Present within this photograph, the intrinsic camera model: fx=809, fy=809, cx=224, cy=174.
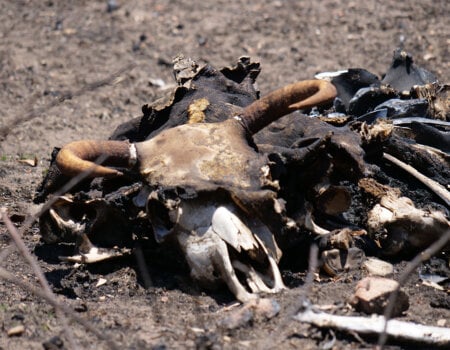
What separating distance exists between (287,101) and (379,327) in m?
1.33

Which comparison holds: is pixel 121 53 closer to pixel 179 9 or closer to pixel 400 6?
pixel 179 9

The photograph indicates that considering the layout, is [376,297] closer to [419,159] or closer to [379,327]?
[379,327]

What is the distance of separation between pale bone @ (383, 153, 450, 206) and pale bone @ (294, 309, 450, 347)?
129 cm

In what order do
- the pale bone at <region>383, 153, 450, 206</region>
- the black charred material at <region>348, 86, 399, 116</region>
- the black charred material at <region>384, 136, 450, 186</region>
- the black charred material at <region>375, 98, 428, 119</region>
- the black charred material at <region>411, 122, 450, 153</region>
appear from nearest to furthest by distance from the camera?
the pale bone at <region>383, 153, 450, 206</region> → the black charred material at <region>384, 136, 450, 186</region> → the black charred material at <region>411, 122, 450, 153</region> → the black charred material at <region>375, 98, 428, 119</region> → the black charred material at <region>348, 86, 399, 116</region>

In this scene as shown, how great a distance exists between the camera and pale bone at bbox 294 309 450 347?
142 inches

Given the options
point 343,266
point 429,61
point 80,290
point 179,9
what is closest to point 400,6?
point 429,61

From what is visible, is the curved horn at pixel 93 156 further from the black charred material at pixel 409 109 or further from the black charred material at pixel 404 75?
the black charred material at pixel 404 75

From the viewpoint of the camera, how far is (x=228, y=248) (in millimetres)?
3980

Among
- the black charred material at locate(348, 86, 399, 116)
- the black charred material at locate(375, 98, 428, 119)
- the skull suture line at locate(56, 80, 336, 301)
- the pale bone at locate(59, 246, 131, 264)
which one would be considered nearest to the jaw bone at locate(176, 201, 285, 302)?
the skull suture line at locate(56, 80, 336, 301)

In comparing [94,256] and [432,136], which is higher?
[432,136]

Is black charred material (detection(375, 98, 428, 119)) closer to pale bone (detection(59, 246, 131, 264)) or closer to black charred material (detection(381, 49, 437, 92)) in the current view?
black charred material (detection(381, 49, 437, 92))

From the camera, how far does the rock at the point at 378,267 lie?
4379 millimetres

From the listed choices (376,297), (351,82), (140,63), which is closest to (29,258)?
(376,297)

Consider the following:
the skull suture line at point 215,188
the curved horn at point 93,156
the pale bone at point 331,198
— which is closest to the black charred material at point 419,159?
the pale bone at point 331,198
